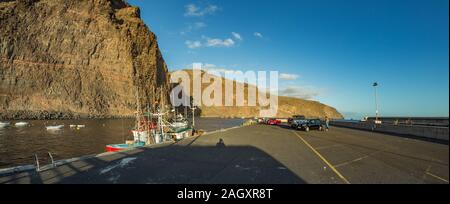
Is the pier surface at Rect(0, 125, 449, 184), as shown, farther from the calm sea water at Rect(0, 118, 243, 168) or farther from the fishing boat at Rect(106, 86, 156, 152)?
the calm sea water at Rect(0, 118, 243, 168)

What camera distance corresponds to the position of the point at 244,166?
951cm

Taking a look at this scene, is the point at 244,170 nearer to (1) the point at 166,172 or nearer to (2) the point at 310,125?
(1) the point at 166,172

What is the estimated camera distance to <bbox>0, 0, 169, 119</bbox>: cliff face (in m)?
102

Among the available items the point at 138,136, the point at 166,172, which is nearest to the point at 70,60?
the point at 138,136

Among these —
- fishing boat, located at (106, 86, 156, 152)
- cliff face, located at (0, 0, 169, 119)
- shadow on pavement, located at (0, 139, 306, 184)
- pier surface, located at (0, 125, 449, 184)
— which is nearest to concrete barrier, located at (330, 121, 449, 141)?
pier surface, located at (0, 125, 449, 184)

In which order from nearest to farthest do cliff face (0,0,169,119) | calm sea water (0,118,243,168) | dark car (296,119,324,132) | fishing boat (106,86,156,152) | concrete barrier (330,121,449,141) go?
concrete barrier (330,121,449,141) < fishing boat (106,86,156,152) < calm sea water (0,118,243,168) < dark car (296,119,324,132) < cliff face (0,0,169,119)

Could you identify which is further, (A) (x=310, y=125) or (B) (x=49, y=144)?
(B) (x=49, y=144)

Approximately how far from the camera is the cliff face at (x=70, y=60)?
335 feet

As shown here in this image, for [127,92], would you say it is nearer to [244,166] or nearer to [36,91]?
[36,91]

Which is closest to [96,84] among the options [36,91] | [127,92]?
[127,92]

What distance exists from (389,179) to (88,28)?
456 feet

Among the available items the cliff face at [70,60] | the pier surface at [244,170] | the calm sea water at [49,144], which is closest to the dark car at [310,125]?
the pier surface at [244,170]

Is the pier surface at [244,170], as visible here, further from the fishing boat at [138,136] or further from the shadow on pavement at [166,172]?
the fishing boat at [138,136]

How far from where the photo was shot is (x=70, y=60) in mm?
115312
